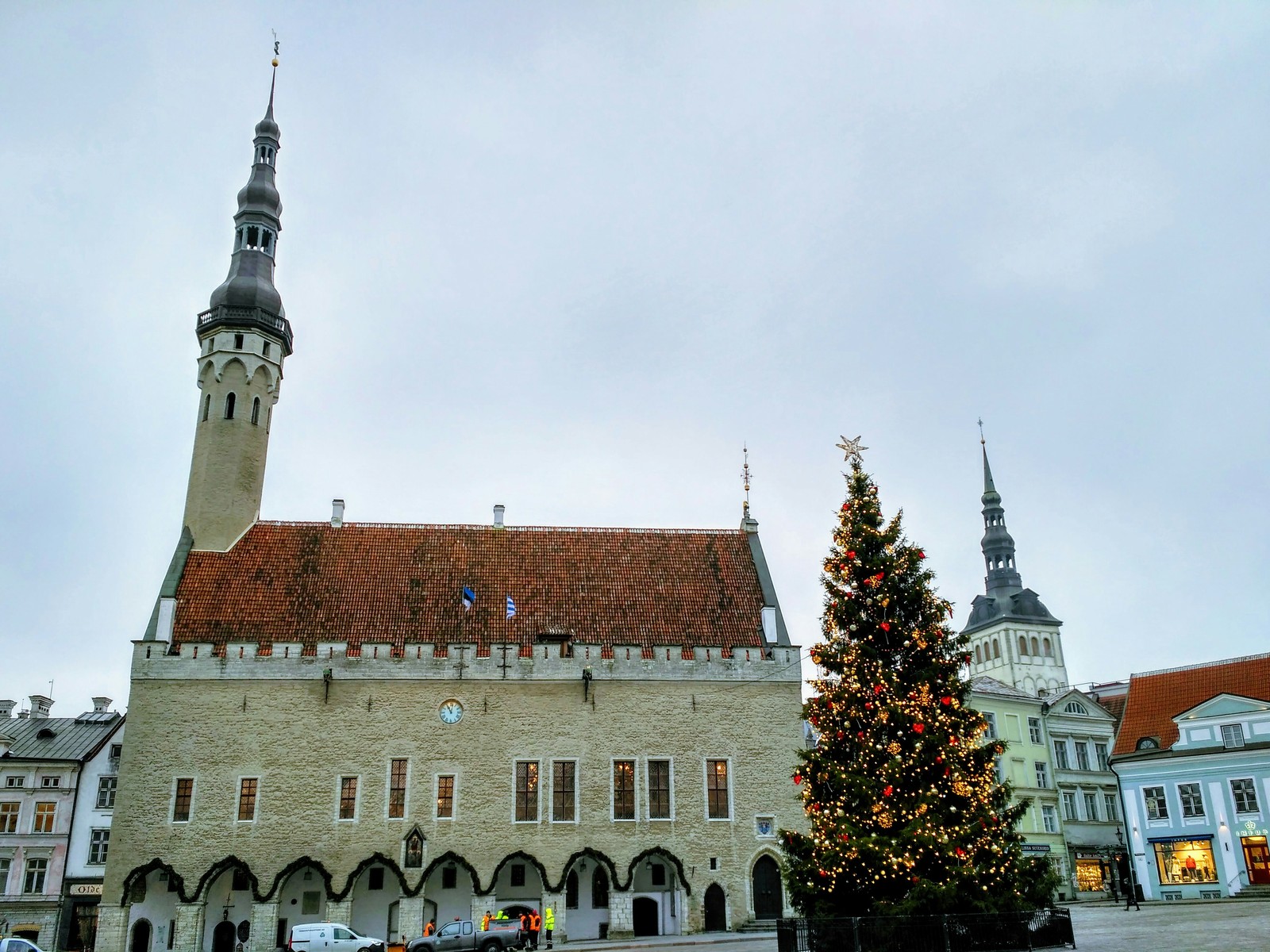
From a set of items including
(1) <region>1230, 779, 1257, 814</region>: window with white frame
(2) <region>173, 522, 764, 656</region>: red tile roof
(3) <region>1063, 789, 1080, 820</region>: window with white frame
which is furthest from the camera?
(3) <region>1063, 789, 1080, 820</region>: window with white frame

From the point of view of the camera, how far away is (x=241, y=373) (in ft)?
125

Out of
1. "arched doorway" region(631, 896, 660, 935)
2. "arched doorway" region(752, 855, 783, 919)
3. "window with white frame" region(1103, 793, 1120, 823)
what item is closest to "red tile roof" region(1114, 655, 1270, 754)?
"window with white frame" region(1103, 793, 1120, 823)

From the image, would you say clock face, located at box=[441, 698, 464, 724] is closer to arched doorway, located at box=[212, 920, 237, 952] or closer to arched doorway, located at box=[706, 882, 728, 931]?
arched doorway, located at box=[212, 920, 237, 952]

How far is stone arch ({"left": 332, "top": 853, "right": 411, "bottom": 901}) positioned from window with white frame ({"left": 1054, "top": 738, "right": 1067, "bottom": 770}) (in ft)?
95.8

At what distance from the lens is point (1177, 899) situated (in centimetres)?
3659

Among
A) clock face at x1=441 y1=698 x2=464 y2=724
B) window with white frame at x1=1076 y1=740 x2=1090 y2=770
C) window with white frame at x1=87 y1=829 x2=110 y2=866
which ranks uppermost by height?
clock face at x1=441 y1=698 x2=464 y2=724

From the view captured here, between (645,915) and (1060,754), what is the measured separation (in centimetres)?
2327

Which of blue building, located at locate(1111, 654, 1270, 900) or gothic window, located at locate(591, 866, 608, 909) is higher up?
blue building, located at locate(1111, 654, 1270, 900)

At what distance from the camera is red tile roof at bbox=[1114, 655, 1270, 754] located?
39031 mm

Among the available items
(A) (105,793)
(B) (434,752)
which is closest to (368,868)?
(B) (434,752)

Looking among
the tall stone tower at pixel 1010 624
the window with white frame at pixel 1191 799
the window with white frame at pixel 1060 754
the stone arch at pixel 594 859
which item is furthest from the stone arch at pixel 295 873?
the tall stone tower at pixel 1010 624

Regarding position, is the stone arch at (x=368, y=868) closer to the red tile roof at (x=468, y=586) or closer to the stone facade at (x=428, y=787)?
the stone facade at (x=428, y=787)

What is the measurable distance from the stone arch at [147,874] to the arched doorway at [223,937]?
1.39m

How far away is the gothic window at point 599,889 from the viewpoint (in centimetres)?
3089
